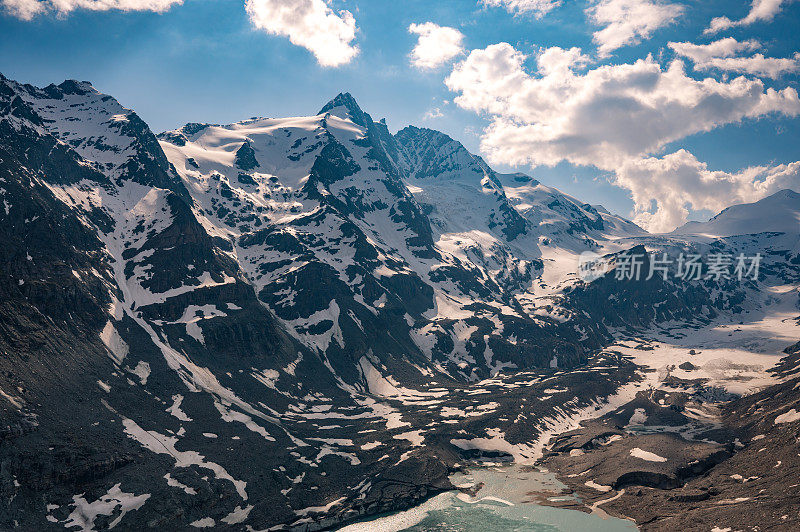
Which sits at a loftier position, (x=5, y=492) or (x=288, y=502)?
(x=5, y=492)

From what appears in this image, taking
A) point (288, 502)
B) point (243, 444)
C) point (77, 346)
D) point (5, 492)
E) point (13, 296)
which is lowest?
point (288, 502)

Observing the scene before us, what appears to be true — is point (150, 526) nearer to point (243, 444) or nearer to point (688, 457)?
point (243, 444)

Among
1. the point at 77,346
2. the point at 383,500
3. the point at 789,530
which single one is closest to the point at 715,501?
the point at 789,530

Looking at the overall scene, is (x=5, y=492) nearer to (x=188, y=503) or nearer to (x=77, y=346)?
(x=188, y=503)

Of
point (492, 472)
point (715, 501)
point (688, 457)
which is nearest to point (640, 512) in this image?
point (715, 501)

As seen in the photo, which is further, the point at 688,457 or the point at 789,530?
the point at 688,457

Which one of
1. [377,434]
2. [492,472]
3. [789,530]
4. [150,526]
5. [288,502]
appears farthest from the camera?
[377,434]

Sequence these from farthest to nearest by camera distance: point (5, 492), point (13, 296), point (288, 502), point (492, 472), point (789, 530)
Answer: point (492, 472)
point (13, 296)
point (288, 502)
point (5, 492)
point (789, 530)
